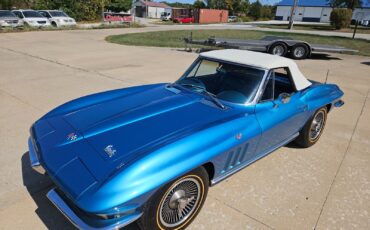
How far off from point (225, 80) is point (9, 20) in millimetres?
21081

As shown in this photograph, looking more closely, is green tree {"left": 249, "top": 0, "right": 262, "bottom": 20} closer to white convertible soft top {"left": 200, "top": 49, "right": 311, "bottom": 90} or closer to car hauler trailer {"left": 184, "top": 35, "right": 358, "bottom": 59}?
car hauler trailer {"left": 184, "top": 35, "right": 358, "bottom": 59}

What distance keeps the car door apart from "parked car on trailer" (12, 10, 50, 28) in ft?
71.5

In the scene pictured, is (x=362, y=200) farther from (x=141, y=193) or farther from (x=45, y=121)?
(x=45, y=121)

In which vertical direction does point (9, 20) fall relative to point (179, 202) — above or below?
above

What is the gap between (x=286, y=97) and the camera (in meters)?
3.54

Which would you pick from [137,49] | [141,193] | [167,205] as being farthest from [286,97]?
[137,49]

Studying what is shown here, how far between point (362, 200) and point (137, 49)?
11802mm

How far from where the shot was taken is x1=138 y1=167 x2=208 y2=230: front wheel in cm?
229

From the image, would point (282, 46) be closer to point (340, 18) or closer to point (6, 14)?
point (6, 14)

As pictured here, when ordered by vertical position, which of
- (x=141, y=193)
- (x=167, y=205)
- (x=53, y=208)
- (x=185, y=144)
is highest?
(x=185, y=144)

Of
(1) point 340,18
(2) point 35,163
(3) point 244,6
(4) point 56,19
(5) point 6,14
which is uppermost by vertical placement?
(3) point 244,6

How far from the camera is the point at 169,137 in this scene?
2.56 m

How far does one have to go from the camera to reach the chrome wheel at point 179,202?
2445 millimetres

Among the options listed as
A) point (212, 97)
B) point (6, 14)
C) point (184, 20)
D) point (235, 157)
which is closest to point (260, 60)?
point (212, 97)
